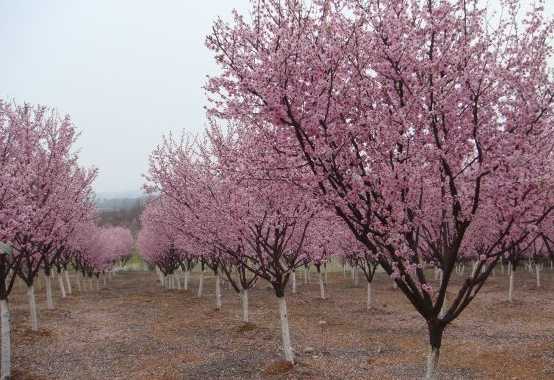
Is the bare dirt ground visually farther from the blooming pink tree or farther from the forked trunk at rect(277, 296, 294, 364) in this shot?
the blooming pink tree

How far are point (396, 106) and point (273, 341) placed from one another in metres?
14.1

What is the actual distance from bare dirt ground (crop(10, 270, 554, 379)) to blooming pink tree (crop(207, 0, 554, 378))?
8216mm

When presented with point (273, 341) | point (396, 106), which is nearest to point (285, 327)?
point (273, 341)

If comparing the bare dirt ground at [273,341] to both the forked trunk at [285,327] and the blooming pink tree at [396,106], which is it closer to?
the forked trunk at [285,327]

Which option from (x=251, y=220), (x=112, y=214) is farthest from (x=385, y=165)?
(x=112, y=214)

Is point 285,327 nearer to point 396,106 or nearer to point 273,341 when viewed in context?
point 273,341

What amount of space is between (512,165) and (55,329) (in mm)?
23026

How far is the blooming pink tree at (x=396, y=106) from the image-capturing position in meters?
7.23

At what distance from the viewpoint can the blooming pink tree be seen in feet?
23.7

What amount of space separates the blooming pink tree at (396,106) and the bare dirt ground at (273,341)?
8.22m

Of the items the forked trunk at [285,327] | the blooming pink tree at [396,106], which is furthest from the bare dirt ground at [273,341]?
the blooming pink tree at [396,106]

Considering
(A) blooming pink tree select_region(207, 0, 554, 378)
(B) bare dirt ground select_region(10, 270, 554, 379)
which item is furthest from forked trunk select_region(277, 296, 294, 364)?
(A) blooming pink tree select_region(207, 0, 554, 378)

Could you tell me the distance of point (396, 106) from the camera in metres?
7.87

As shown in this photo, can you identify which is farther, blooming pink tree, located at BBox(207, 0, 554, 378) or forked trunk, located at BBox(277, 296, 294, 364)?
forked trunk, located at BBox(277, 296, 294, 364)
